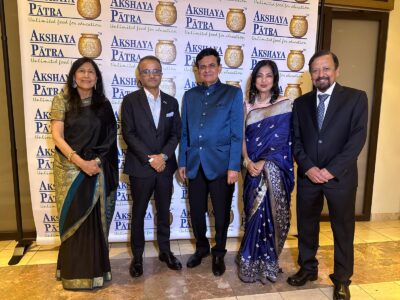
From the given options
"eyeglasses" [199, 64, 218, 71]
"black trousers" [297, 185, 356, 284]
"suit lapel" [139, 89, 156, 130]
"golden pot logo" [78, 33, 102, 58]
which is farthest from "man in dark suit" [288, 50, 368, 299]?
"golden pot logo" [78, 33, 102, 58]

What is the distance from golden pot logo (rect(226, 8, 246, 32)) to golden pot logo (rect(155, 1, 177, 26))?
475 millimetres

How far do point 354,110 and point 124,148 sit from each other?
1867mm

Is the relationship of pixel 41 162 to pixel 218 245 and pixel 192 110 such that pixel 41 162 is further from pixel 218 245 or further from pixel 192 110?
pixel 218 245

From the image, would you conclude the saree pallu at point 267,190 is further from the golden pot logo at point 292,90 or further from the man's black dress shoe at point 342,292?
the golden pot logo at point 292,90

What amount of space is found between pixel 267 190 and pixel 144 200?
35.7 inches

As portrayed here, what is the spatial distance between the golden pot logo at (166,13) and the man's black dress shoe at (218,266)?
6.49 feet

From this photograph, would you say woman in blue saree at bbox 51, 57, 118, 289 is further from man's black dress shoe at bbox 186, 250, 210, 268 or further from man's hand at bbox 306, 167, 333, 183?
man's hand at bbox 306, 167, 333, 183

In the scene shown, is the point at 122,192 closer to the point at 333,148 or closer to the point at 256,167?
the point at 256,167

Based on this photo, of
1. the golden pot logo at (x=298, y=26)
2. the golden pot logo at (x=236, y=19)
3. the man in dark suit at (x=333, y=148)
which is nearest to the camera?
the man in dark suit at (x=333, y=148)

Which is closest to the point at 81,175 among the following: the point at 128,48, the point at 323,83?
the point at 128,48

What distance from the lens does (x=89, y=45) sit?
2.76m

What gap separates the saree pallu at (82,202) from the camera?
2285 millimetres

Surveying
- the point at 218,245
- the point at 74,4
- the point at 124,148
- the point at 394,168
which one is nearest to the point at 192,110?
the point at 124,148

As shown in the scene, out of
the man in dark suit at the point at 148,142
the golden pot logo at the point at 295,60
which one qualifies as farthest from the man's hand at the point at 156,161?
the golden pot logo at the point at 295,60
